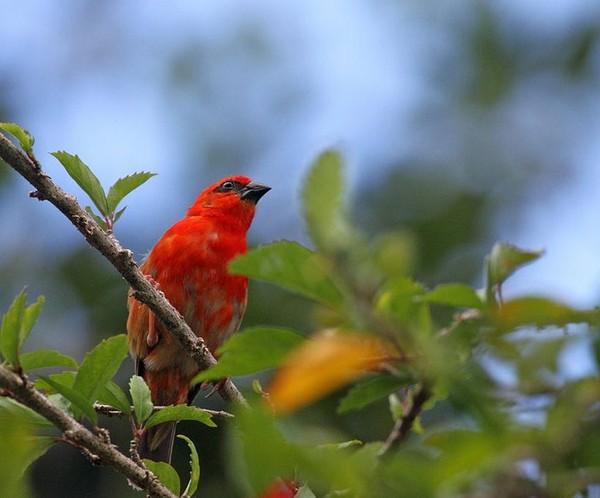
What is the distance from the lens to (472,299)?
159 centimetres

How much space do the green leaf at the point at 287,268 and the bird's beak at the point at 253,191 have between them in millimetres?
5723

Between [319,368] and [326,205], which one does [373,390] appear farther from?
[326,205]

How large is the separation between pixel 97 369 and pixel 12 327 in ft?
0.96

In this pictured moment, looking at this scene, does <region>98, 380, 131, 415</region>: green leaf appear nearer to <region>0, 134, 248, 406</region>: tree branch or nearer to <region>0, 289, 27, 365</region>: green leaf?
<region>0, 289, 27, 365</region>: green leaf

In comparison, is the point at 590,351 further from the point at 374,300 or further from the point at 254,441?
the point at 254,441

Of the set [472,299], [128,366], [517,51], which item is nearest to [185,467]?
[128,366]

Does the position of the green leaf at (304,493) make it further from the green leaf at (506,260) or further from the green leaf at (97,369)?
the green leaf at (506,260)

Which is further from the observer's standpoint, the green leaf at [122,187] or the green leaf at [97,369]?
the green leaf at [122,187]

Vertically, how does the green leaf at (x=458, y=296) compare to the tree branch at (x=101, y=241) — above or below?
below

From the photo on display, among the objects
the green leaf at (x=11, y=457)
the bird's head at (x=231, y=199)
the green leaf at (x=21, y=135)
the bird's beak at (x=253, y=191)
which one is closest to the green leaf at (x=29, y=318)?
the green leaf at (x=11, y=457)

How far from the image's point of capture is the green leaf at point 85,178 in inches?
126

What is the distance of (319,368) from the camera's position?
4.49 ft

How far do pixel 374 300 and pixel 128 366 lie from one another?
7144mm

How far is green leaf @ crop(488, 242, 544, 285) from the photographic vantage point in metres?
1.72
